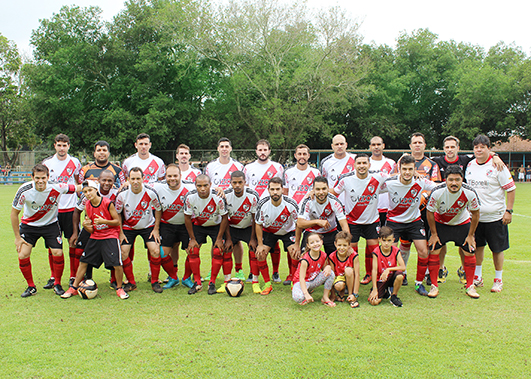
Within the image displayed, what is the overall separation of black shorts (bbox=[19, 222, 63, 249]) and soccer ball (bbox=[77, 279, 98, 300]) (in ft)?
2.28

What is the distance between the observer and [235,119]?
30.8 m

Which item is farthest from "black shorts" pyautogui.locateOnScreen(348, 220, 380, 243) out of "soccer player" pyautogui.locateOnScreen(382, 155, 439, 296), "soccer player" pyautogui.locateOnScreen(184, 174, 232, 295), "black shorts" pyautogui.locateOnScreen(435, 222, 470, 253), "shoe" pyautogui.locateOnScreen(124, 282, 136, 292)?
"shoe" pyautogui.locateOnScreen(124, 282, 136, 292)

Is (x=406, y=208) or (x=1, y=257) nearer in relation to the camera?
(x=406, y=208)

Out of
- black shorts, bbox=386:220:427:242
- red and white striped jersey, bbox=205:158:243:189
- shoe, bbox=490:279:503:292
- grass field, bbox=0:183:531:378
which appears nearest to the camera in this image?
grass field, bbox=0:183:531:378

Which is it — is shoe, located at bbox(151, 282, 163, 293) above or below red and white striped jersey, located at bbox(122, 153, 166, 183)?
below

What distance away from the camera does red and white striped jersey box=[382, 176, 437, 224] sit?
5.07 m

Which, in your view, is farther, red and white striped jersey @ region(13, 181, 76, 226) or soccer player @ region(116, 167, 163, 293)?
soccer player @ region(116, 167, 163, 293)

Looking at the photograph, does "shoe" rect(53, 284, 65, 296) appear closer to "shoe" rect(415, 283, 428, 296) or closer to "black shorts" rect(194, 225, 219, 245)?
"black shorts" rect(194, 225, 219, 245)

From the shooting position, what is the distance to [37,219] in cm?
507

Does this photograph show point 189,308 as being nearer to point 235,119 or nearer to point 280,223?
point 280,223

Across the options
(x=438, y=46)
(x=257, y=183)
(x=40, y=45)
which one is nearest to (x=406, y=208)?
(x=257, y=183)

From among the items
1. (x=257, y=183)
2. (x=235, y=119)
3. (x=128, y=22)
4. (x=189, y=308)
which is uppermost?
(x=128, y=22)

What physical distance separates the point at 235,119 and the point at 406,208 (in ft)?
87.2

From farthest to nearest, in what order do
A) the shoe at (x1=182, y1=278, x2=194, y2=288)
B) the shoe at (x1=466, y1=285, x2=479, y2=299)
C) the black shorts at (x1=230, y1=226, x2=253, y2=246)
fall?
the black shorts at (x1=230, y1=226, x2=253, y2=246), the shoe at (x1=182, y1=278, x2=194, y2=288), the shoe at (x1=466, y1=285, x2=479, y2=299)
